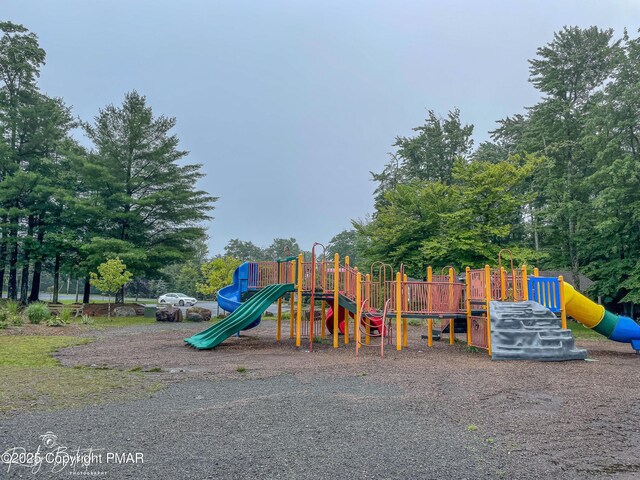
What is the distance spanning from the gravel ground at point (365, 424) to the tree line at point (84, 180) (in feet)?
61.1

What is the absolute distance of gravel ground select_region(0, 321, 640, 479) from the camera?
3635 mm

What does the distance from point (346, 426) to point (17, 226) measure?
27.8m

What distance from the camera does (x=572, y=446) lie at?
423 centimetres

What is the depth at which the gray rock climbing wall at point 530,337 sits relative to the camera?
9.81 m

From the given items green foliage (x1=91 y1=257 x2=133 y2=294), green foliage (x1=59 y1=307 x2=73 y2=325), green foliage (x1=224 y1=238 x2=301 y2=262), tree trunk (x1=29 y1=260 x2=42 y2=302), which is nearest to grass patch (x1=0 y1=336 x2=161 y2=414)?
Answer: green foliage (x1=59 y1=307 x2=73 y2=325)

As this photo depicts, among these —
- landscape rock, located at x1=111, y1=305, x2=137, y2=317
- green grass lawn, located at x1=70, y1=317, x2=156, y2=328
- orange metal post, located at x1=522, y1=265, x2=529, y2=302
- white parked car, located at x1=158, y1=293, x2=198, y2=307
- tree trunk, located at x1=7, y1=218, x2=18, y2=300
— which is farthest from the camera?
white parked car, located at x1=158, y1=293, x2=198, y2=307

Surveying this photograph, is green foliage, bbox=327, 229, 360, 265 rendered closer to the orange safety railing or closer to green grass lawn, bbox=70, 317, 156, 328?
green grass lawn, bbox=70, 317, 156, 328

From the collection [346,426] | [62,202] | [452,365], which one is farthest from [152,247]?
[346,426]

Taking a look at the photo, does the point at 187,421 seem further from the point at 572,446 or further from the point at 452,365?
the point at 452,365

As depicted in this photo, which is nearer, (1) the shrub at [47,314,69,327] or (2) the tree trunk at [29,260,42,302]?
(1) the shrub at [47,314,69,327]

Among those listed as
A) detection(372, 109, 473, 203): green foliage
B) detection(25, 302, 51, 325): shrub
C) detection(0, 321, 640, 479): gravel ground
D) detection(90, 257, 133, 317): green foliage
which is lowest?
detection(0, 321, 640, 479): gravel ground

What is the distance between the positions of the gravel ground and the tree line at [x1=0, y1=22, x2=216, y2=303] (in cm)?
1862

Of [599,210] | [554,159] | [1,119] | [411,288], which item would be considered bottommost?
[411,288]

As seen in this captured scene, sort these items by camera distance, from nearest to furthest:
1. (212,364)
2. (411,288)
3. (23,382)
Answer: (23,382), (212,364), (411,288)
